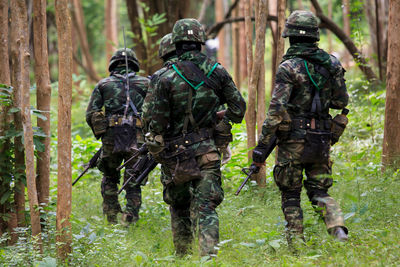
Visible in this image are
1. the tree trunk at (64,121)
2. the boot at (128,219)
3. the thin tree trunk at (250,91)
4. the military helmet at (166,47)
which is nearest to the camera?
the tree trunk at (64,121)

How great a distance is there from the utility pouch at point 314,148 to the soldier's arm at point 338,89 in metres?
0.40

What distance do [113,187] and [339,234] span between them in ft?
12.2

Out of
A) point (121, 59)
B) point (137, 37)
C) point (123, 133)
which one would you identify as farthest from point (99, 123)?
point (137, 37)

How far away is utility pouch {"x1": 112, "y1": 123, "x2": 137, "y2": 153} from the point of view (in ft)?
23.3

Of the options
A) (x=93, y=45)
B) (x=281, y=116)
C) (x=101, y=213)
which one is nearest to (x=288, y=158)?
(x=281, y=116)

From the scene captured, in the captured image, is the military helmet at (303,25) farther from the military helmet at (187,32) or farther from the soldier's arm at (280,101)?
the military helmet at (187,32)

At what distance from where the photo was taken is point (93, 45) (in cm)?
3581

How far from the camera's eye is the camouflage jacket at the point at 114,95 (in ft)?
23.5

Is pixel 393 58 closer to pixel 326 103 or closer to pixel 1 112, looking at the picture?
pixel 326 103

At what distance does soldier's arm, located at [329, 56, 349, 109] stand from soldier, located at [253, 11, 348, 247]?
1cm

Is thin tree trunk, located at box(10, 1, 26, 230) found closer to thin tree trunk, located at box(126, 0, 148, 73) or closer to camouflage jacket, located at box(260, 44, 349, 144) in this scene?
camouflage jacket, located at box(260, 44, 349, 144)

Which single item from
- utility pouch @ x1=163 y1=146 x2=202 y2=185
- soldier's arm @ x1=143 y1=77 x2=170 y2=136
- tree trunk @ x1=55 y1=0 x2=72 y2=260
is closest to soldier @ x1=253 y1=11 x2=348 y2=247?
utility pouch @ x1=163 y1=146 x2=202 y2=185

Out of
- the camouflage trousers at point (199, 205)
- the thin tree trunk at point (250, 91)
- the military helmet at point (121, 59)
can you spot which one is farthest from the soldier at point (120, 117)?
the camouflage trousers at point (199, 205)

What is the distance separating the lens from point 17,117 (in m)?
5.81
